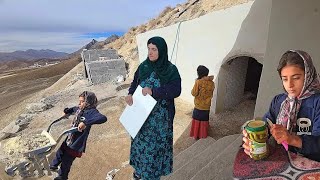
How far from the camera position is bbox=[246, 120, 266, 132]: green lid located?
1844 mm

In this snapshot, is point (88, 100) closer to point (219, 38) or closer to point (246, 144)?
point (246, 144)

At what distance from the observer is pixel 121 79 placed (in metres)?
14.1

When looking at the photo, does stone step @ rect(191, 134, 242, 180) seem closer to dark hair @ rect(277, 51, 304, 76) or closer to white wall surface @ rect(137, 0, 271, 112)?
dark hair @ rect(277, 51, 304, 76)

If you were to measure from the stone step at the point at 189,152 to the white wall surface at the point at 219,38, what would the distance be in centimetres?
217

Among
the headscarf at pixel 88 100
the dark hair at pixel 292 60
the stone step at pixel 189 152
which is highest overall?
the dark hair at pixel 292 60

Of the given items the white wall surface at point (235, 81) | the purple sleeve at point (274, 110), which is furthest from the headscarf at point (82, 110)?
the white wall surface at point (235, 81)

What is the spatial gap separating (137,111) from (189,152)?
2.49 meters

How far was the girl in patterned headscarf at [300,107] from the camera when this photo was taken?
1829mm

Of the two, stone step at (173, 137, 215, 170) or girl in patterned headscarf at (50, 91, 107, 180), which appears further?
stone step at (173, 137, 215, 170)

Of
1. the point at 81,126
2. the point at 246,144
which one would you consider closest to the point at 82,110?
the point at 81,126

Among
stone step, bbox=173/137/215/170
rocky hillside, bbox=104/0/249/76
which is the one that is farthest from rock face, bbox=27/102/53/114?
stone step, bbox=173/137/215/170

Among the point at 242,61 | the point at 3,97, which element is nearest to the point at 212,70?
the point at 242,61

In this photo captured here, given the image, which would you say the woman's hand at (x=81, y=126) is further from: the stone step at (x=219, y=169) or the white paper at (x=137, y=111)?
the stone step at (x=219, y=169)

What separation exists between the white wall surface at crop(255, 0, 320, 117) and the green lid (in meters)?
3.35
